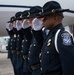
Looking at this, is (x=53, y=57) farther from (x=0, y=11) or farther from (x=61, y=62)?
(x=0, y=11)

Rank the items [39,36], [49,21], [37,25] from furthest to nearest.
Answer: [39,36] → [37,25] → [49,21]

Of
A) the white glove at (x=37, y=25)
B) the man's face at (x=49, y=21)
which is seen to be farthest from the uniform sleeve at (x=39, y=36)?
the man's face at (x=49, y=21)

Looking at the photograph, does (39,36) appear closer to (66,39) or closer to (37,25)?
(37,25)

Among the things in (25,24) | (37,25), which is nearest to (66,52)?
(37,25)

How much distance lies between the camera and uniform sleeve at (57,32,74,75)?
2.02 m

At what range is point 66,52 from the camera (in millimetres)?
2023

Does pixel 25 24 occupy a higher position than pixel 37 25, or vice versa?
pixel 37 25

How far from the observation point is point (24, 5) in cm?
732

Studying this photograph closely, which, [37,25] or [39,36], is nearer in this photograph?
[37,25]

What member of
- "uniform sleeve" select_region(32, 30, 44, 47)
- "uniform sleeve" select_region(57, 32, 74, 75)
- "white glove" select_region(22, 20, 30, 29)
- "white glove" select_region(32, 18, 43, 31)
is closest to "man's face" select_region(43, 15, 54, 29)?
"uniform sleeve" select_region(57, 32, 74, 75)

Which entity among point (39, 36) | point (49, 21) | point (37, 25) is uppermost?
point (49, 21)


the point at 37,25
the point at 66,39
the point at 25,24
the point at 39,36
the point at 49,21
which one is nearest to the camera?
the point at 66,39

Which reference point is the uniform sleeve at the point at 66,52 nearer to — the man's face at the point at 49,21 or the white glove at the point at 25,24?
the man's face at the point at 49,21

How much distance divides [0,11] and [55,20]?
525cm
